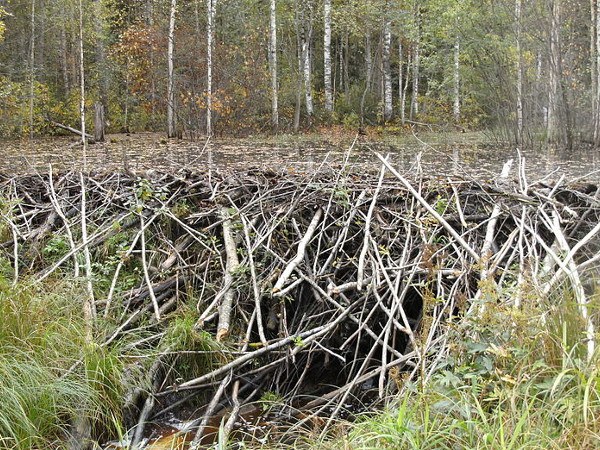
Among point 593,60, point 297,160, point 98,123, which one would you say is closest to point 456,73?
point 593,60

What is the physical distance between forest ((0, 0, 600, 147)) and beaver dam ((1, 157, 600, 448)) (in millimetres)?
10929

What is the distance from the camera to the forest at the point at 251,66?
50.4 ft

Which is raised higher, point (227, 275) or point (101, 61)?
point (101, 61)

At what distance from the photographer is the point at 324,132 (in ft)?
72.7

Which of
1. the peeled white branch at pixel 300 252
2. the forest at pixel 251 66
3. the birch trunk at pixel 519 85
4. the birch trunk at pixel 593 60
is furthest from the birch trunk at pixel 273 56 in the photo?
the peeled white branch at pixel 300 252

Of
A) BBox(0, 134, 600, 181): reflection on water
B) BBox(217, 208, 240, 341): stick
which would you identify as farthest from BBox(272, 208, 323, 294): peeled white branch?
BBox(0, 134, 600, 181): reflection on water

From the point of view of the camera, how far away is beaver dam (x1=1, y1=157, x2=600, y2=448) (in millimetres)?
3396

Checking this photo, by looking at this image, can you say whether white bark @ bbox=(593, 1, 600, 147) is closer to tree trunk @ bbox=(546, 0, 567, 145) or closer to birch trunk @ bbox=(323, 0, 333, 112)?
tree trunk @ bbox=(546, 0, 567, 145)

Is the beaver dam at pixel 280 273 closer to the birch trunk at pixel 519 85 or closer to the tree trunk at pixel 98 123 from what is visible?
the birch trunk at pixel 519 85

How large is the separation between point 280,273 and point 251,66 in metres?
19.7

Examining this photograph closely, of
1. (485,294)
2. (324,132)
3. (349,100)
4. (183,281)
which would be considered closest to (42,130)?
(324,132)

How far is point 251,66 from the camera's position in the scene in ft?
74.5

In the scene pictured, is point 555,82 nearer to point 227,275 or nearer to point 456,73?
point 456,73

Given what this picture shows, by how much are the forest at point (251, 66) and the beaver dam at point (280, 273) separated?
10929 mm
